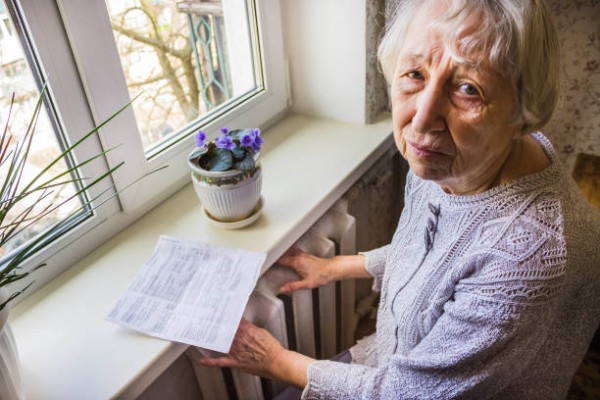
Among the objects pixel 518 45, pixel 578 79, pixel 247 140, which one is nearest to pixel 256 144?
pixel 247 140

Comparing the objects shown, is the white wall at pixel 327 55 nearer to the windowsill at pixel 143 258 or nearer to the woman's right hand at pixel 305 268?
the windowsill at pixel 143 258

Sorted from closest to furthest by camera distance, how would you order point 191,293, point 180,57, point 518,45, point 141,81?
point 518,45, point 191,293, point 141,81, point 180,57

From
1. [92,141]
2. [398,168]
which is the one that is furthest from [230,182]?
[398,168]

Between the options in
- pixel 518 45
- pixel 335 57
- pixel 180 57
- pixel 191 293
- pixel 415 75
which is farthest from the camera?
pixel 335 57

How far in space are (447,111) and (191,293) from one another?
562mm

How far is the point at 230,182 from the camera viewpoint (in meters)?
0.95

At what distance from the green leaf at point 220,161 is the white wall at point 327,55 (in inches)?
21.5

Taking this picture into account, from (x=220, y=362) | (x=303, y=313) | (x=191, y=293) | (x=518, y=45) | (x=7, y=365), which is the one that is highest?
(x=518, y=45)

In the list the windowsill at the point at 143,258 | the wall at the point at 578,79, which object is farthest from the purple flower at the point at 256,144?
the wall at the point at 578,79

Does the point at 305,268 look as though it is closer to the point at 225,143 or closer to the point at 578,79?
the point at 225,143

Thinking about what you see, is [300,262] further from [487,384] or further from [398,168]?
[398,168]

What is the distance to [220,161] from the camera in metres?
0.95

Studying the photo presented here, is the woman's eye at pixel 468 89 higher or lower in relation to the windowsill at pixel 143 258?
higher

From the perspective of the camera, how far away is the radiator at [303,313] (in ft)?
3.34
